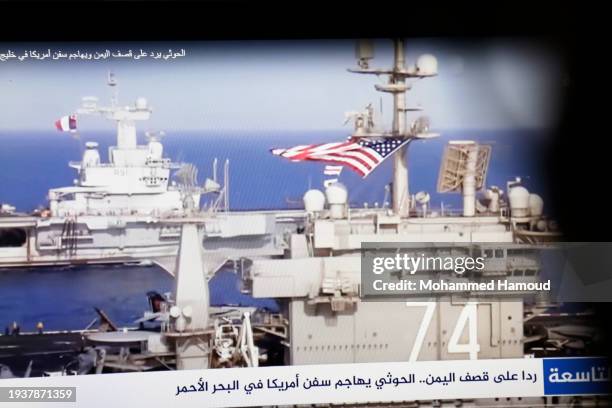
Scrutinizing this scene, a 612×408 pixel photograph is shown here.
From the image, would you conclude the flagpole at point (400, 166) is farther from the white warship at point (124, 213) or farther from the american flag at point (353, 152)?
the white warship at point (124, 213)

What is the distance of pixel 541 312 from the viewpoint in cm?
270

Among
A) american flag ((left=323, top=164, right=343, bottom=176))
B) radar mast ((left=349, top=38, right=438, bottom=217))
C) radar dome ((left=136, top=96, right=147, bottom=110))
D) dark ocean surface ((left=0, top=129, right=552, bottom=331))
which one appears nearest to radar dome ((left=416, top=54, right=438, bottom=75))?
radar mast ((left=349, top=38, right=438, bottom=217))

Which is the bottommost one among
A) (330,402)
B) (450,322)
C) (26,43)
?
(330,402)

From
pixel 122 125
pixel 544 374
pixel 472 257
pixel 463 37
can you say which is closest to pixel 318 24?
pixel 463 37

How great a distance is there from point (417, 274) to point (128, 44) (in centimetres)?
101

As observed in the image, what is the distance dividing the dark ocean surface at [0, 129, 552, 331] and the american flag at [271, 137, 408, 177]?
2 cm

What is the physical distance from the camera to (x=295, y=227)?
2666 mm

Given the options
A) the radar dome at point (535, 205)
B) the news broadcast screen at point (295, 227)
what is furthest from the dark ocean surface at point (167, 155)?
the radar dome at point (535, 205)

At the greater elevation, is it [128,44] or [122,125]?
[128,44]

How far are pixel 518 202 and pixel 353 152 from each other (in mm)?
481

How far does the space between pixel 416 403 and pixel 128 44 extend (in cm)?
126

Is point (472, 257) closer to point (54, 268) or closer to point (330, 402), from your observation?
point (330, 402)

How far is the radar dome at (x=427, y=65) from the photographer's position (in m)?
2.66

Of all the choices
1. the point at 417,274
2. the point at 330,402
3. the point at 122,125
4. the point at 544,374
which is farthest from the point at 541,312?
the point at 122,125
